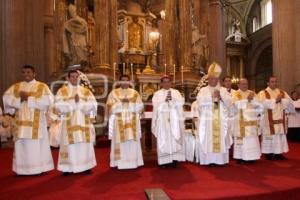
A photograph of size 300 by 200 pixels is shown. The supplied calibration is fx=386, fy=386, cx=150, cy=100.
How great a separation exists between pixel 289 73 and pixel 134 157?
30.0 feet

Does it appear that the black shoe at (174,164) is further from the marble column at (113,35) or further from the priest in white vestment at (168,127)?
the marble column at (113,35)

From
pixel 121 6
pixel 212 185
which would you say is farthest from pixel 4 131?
pixel 212 185

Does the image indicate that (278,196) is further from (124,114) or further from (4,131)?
(4,131)

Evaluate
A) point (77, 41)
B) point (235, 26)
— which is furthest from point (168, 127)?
point (235, 26)

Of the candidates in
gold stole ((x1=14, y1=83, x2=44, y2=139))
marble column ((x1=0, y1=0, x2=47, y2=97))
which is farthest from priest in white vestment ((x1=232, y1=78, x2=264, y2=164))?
marble column ((x1=0, y1=0, x2=47, y2=97))

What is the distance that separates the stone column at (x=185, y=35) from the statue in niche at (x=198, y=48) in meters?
0.45

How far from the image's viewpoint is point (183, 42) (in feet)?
44.8

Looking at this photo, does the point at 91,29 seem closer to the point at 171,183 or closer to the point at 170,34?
the point at 170,34

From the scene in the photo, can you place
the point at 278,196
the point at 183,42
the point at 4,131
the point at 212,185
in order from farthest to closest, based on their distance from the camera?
the point at 183,42, the point at 4,131, the point at 212,185, the point at 278,196

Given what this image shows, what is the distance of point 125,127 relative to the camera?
7598 millimetres

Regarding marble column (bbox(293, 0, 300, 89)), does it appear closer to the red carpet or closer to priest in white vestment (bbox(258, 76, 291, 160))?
priest in white vestment (bbox(258, 76, 291, 160))

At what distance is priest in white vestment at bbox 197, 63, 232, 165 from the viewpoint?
7754mm

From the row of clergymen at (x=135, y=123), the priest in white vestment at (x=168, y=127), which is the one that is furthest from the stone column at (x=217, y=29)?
the priest in white vestment at (x=168, y=127)

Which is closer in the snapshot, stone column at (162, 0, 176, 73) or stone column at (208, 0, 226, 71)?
stone column at (162, 0, 176, 73)
